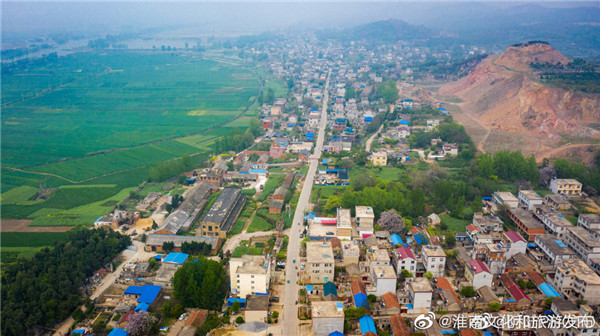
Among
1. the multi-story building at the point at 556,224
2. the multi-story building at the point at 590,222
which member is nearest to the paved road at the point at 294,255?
the multi-story building at the point at 556,224

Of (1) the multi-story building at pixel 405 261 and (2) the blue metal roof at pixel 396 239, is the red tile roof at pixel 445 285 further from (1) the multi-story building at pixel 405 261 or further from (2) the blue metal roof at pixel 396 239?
(2) the blue metal roof at pixel 396 239

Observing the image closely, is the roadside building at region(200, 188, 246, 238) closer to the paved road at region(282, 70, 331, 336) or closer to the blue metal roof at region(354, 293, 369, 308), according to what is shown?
the paved road at region(282, 70, 331, 336)

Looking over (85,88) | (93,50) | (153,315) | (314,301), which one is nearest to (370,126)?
(314,301)

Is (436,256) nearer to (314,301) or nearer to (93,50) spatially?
(314,301)

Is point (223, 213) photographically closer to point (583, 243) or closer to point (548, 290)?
point (548, 290)

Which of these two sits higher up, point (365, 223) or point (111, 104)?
point (111, 104)

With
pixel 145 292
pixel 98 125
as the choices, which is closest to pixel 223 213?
pixel 145 292
